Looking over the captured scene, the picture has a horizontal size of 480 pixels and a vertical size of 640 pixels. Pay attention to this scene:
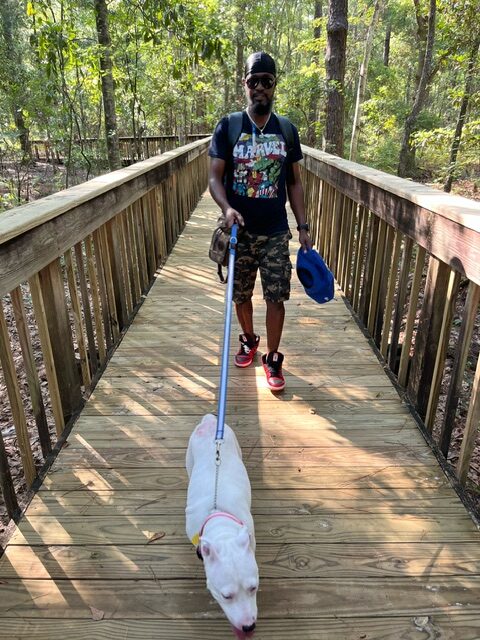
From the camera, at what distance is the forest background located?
6087 mm

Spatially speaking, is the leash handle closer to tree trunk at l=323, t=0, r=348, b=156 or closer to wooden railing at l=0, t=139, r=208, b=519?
wooden railing at l=0, t=139, r=208, b=519

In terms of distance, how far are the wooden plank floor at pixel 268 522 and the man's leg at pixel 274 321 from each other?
0.88 ft

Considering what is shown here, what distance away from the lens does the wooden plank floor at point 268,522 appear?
153 cm

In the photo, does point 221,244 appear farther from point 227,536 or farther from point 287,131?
point 227,536

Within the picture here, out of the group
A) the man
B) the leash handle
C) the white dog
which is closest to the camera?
the white dog

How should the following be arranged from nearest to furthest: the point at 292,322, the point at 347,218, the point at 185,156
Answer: the point at 292,322, the point at 347,218, the point at 185,156

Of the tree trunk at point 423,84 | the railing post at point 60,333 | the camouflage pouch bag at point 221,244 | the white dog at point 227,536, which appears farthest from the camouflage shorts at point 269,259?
the tree trunk at point 423,84

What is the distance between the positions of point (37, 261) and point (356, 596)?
1.71 m

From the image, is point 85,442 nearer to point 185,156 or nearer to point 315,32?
point 185,156

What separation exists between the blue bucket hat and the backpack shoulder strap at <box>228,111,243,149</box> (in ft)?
2.33

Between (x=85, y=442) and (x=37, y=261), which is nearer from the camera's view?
(x=37, y=261)

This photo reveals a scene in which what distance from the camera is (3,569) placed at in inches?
66.4

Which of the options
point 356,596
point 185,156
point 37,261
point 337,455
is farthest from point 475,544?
point 185,156

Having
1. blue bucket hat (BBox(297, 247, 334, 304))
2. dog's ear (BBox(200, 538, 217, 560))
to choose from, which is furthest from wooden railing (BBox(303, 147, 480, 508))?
dog's ear (BBox(200, 538, 217, 560))
